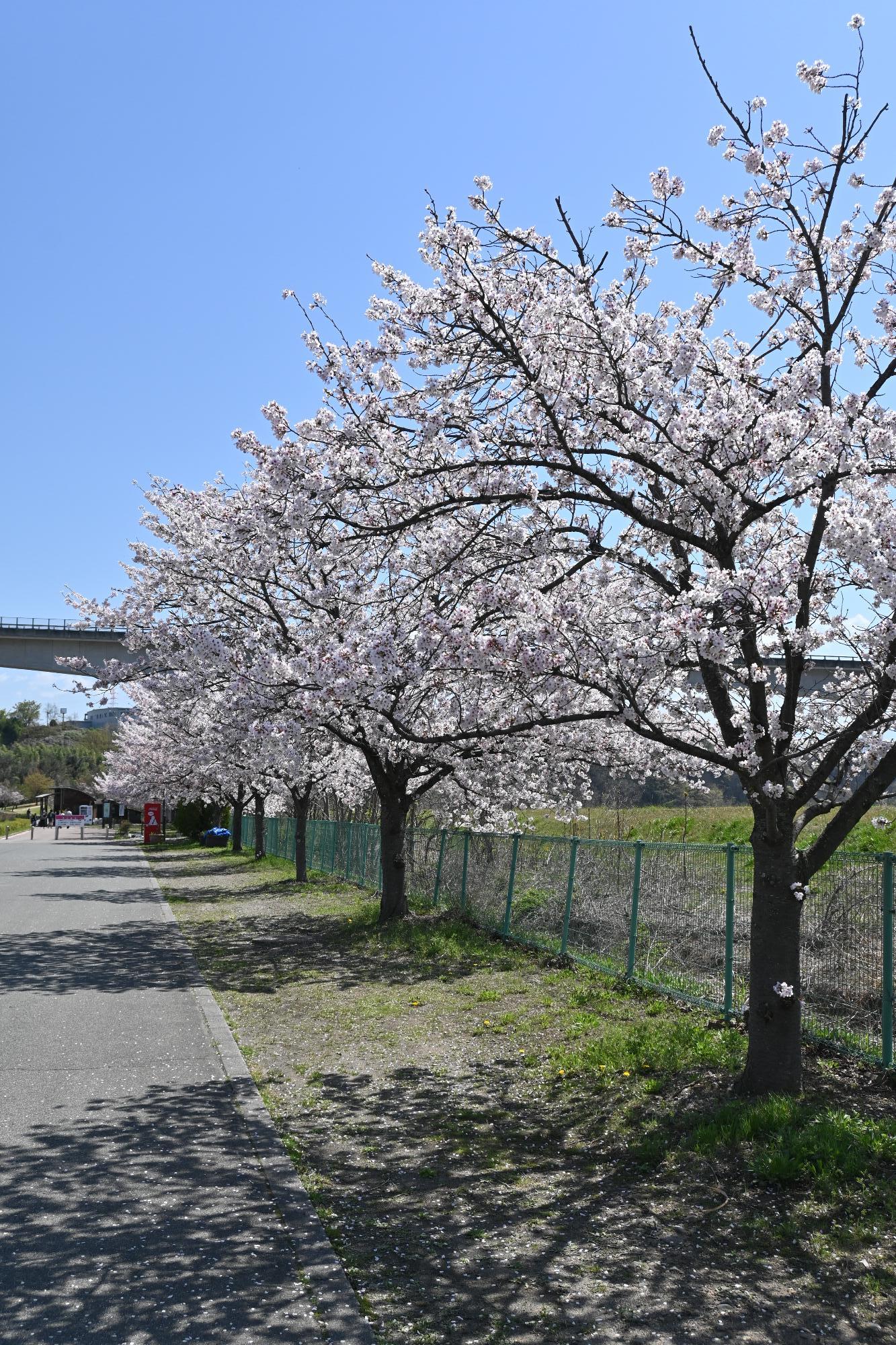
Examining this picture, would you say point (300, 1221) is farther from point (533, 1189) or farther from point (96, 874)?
point (96, 874)

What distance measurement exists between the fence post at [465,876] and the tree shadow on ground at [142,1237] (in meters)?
10.2

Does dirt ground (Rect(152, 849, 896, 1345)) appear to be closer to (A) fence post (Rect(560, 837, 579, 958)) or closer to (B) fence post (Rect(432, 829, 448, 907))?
(A) fence post (Rect(560, 837, 579, 958))

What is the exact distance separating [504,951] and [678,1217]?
8769mm

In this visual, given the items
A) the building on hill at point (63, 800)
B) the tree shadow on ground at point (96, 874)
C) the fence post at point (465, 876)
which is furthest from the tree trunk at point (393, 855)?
the building on hill at point (63, 800)

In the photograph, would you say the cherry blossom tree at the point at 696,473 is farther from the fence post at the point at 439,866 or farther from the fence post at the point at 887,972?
the fence post at the point at 439,866

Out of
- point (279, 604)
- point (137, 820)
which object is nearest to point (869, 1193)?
point (279, 604)

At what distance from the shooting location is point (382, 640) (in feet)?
26.6

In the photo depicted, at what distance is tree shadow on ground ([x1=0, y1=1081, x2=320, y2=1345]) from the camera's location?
13.2 ft

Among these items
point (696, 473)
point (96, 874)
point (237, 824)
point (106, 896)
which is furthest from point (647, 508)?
point (237, 824)

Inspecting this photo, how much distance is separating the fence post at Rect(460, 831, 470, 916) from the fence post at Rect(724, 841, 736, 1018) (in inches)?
301

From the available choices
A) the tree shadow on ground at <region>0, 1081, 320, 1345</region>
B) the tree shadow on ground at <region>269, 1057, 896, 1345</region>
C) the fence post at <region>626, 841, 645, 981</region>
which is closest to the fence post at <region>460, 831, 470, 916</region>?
the fence post at <region>626, 841, 645, 981</region>

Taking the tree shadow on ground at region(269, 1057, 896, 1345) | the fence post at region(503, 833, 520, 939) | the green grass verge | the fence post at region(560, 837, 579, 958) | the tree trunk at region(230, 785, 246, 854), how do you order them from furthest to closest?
the tree trunk at region(230, 785, 246, 854)
the green grass verge
the fence post at region(503, 833, 520, 939)
the fence post at region(560, 837, 579, 958)
the tree shadow on ground at region(269, 1057, 896, 1345)

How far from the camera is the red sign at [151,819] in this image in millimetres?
55906

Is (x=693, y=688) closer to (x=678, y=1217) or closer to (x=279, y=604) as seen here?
(x=678, y=1217)
